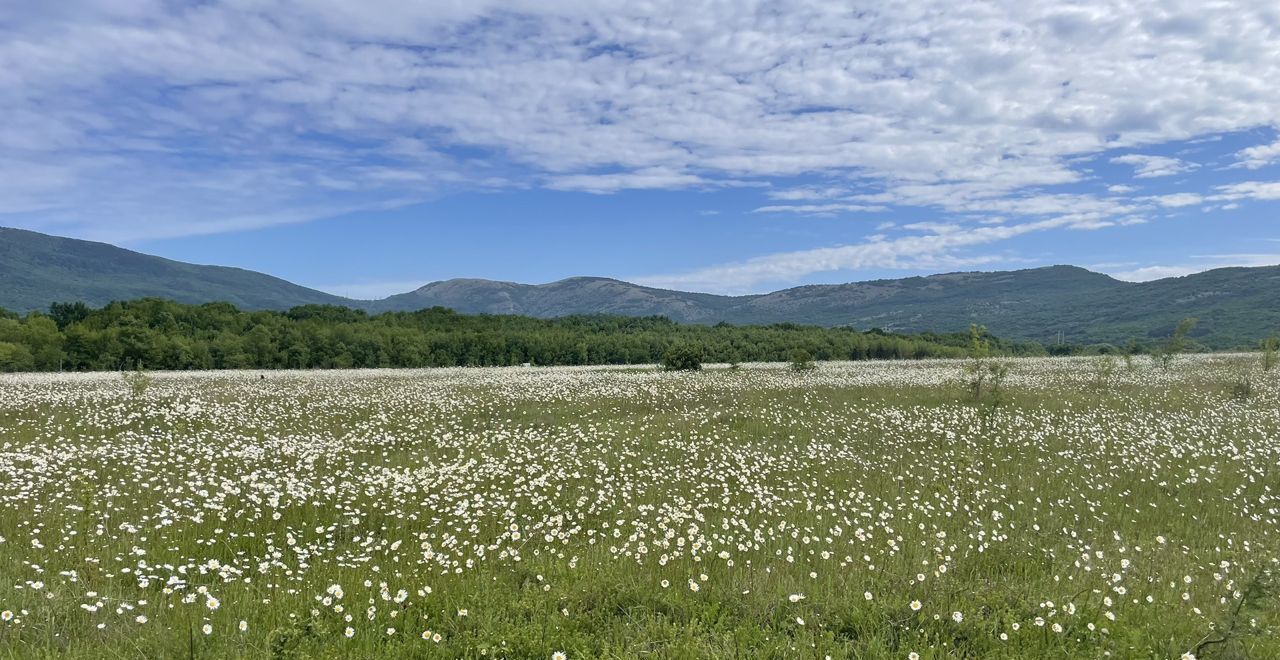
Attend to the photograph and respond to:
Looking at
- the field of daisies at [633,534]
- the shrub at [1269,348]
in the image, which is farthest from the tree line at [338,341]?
the field of daisies at [633,534]

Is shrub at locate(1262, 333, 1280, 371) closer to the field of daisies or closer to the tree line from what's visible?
the tree line

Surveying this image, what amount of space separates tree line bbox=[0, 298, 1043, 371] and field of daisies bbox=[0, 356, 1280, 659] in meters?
29.4

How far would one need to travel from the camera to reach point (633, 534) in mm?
7562

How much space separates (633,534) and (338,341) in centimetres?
5810

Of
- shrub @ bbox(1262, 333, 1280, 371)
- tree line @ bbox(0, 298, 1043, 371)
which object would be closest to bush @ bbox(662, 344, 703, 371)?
tree line @ bbox(0, 298, 1043, 371)

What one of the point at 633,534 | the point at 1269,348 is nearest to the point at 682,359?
the point at 1269,348

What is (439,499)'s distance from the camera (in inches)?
363

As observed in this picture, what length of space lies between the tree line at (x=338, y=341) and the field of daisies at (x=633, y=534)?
29.4 m

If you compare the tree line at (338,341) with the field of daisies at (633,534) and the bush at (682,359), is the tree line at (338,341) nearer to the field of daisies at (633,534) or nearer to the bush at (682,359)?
the bush at (682,359)

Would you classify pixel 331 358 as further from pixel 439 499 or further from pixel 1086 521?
pixel 1086 521

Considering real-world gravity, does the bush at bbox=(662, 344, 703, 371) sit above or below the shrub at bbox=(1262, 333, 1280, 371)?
below

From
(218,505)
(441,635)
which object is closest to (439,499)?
(218,505)

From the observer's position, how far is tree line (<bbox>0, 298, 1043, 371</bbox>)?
4784 centimetres

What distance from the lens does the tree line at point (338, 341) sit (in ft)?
157
